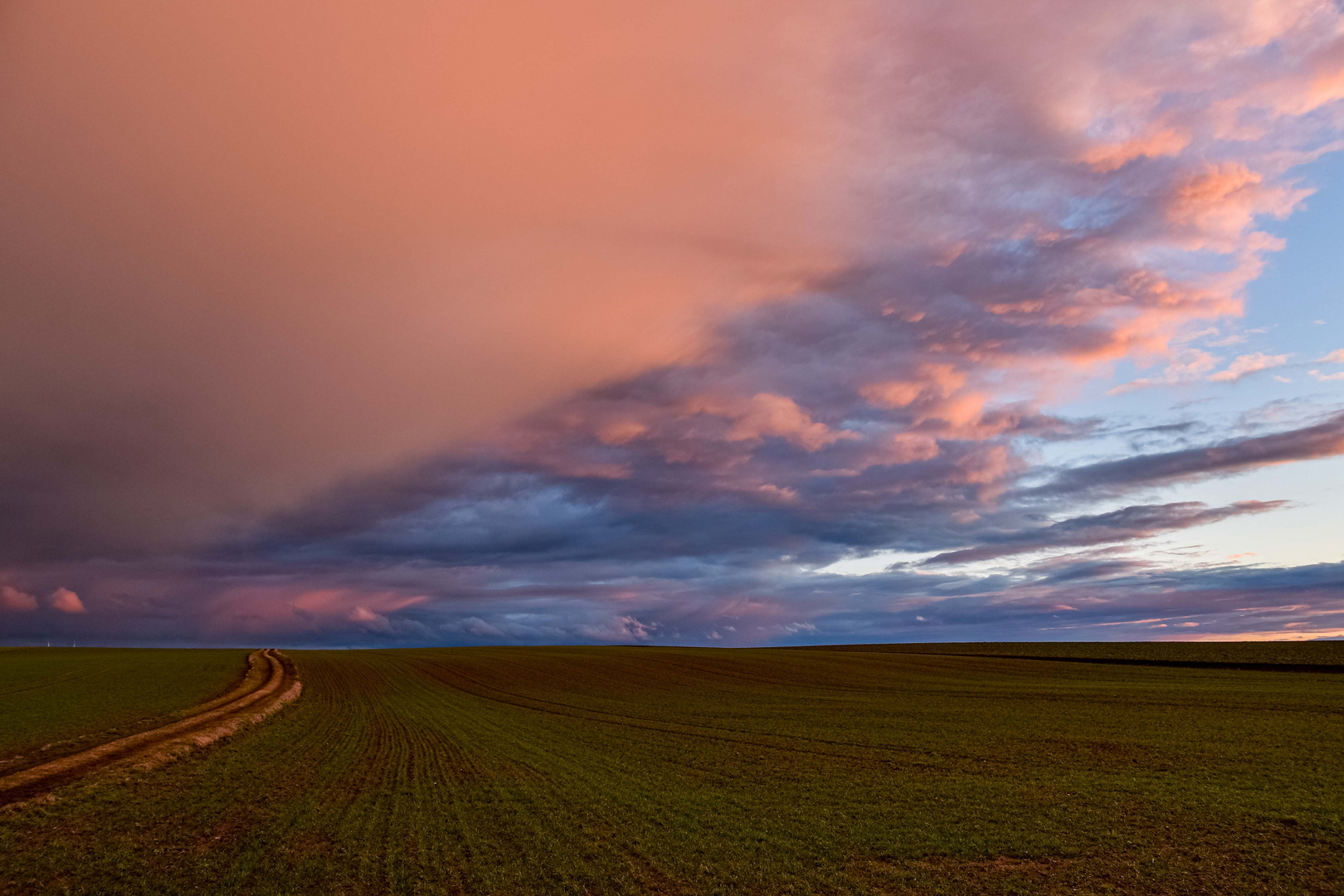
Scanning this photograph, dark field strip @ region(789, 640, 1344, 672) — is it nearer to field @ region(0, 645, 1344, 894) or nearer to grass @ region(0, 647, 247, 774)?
field @ region(0, 645, 1344, 894)

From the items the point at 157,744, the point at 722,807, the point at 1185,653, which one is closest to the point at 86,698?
the point at 157,744

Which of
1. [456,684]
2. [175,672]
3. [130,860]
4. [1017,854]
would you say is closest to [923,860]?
[1017,854]

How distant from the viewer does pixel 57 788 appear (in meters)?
21.2

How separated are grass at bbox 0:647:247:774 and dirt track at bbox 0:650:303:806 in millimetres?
1251

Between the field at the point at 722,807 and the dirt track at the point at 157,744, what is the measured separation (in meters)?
1.08

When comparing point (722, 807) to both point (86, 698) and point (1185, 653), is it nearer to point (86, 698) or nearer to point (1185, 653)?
point (86, 698)

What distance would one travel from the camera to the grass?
30141 millimetres

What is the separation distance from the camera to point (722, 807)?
21000 millimetres

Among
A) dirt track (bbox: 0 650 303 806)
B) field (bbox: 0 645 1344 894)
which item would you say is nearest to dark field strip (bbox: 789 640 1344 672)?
field (bbox: 0 645 1344 894)

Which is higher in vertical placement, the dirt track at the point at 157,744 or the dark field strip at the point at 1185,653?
the dirt track at the point at 157,744

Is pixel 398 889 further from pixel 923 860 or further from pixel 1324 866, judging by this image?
pixel 1324 866

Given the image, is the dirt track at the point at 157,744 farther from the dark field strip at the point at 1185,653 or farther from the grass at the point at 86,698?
the dark field strip at the point at 1185,653

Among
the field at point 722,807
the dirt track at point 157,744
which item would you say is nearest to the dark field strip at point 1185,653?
the field at point 722,807

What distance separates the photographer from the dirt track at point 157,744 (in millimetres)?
22188
